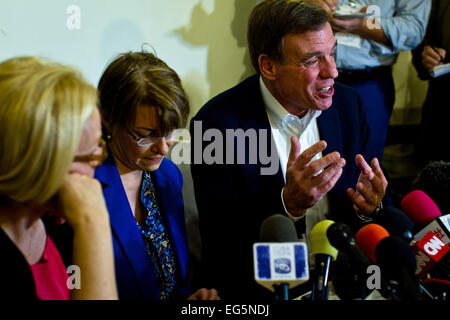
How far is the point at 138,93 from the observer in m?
1.25

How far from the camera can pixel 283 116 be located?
5.48 feet

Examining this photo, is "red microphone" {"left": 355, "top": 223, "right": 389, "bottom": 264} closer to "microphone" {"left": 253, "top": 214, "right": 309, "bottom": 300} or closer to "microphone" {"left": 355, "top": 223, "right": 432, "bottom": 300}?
"microphone" {"left": 355, "top": 223, "right": 432, "bottom": 300}

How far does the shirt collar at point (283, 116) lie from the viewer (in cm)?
167

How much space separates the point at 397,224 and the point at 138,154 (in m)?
0.72

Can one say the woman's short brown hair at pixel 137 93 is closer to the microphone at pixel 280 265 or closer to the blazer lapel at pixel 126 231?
the blazer lapel at pixel 126 231

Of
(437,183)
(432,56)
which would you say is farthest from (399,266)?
(432,56)

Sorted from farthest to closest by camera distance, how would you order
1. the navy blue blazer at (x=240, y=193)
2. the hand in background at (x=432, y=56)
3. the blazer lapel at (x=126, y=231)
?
the hand in background at (x=432, y=56) → the navy blue blazer at (x=240, y=193) → the blazer lapel at (x=126, y=231)

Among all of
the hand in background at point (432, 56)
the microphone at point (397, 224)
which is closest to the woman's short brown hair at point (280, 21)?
the microphone at point (397, 224)

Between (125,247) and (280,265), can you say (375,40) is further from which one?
(280,265)

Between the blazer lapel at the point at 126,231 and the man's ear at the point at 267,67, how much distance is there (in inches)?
26.8

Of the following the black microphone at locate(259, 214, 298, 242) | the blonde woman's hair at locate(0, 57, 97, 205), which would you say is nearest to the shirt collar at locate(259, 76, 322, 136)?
the black microphone at locate(259, 214, 298, 242)

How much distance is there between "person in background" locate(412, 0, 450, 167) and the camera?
2.50 meters

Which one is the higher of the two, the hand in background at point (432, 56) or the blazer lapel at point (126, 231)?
the hand in background at point (432, 56)

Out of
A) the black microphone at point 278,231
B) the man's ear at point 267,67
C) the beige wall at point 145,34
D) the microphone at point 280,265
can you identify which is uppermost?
the beige wall at point 145,34
